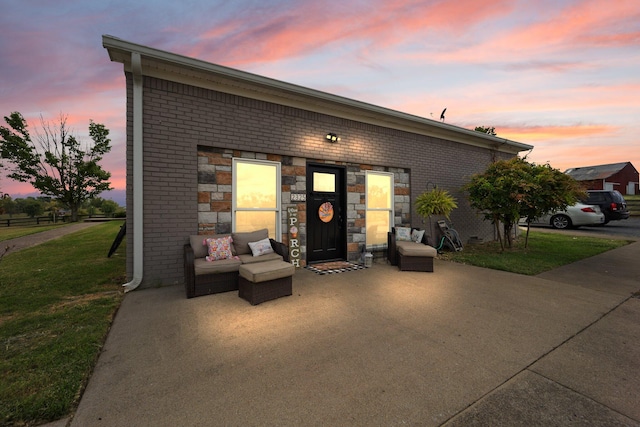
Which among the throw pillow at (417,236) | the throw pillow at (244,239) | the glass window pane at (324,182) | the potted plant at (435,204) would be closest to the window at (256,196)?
the throw pillow at (244,239)

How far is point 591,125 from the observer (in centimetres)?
931

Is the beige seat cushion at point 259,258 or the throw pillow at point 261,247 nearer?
the beige seat cushion at point 259,258

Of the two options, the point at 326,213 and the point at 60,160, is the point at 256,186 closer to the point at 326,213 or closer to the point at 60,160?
the point at 326,213

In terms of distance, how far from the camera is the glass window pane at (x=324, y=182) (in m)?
5.89

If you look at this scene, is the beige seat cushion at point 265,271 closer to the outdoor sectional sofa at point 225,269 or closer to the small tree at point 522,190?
the outdoor sectional sofa at point 225,269

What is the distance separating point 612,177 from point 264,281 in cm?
4172

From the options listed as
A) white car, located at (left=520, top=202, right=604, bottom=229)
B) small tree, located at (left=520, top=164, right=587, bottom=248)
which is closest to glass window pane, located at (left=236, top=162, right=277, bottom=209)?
small tree, located at (left=520, top=164, right=587, bottom=248)

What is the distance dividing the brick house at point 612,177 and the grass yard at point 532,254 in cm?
2789

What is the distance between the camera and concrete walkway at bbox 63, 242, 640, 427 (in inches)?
61.5

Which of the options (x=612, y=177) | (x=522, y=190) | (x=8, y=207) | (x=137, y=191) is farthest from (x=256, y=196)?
(x=612, y=177)

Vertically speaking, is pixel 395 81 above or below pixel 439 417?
above

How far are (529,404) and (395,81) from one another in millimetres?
8103

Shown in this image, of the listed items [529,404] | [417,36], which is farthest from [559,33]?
[529,404]

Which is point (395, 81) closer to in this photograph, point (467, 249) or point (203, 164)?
point (467, 249)
